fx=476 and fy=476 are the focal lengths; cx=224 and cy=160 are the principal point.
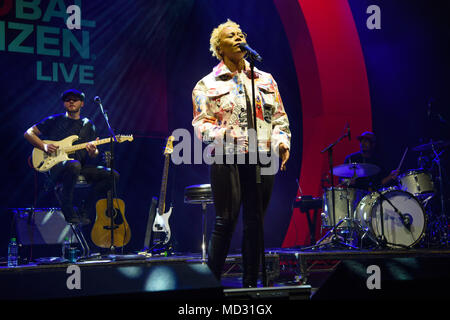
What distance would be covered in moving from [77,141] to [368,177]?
4126mm

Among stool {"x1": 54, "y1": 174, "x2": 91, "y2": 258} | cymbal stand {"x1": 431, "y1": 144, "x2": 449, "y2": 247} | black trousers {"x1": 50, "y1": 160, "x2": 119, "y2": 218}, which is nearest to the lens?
black trousers {"x1": 50, "y1": 160, "x2": 119, "y2": 218}

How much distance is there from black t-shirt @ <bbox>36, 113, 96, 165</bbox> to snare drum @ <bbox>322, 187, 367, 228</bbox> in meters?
3.37

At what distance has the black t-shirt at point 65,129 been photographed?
19.0ft

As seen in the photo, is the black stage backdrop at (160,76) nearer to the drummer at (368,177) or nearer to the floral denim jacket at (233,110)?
the drummer at (368,177)

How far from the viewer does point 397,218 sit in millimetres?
6320

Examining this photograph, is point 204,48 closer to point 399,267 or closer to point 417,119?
point 417,119

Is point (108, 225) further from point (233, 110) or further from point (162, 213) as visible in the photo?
point (233, 110)

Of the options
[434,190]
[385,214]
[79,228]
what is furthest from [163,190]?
[434,190]

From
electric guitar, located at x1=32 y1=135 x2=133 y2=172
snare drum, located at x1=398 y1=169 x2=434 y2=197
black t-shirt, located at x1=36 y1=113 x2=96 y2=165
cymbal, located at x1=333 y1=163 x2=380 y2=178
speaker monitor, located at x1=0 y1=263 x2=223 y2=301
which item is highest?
black t-shirt, located at x1=36 y1=113 x2=96 y2=165

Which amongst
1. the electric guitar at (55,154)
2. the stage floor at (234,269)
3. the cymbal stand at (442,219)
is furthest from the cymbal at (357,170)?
the electric guitar at (55,154)

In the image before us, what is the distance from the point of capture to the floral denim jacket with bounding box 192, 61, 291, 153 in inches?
118

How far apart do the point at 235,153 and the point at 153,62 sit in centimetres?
486

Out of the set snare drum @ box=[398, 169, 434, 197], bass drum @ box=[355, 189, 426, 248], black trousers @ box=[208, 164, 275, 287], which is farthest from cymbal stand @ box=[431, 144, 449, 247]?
black trousers @ box=[208, 164, 275, 287]

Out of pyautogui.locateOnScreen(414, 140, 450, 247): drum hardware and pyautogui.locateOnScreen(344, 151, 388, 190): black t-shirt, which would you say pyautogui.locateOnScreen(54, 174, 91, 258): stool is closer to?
pyautogui.locateOnScreen(344, 151, 388, 190): black t-shirt
